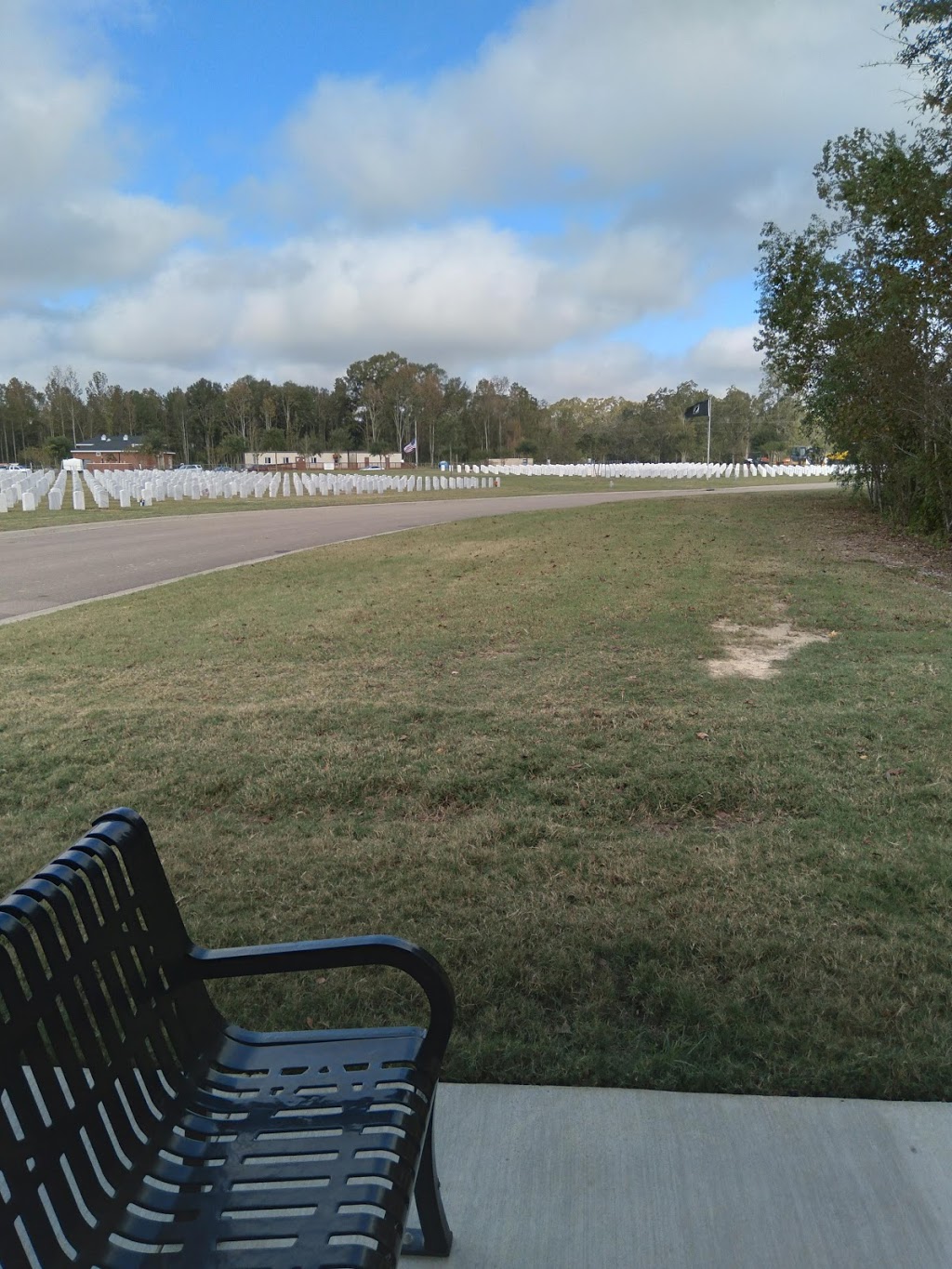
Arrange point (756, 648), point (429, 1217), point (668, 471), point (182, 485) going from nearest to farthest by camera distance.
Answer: point (429, 1217) → point (756, 648) → point (182, 485) → point (668, 471)

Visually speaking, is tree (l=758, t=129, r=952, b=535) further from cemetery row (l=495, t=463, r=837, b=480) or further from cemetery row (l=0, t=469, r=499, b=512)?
cemetery row (l=495, t=463, r=837, b=480)

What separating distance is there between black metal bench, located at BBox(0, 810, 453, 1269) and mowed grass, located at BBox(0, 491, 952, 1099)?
2.78 ft

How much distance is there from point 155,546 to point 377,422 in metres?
85.3

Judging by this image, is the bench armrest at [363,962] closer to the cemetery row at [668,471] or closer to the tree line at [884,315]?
the tree line at [884,315]

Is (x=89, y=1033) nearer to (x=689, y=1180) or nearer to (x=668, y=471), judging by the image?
(x=689, y=1180)

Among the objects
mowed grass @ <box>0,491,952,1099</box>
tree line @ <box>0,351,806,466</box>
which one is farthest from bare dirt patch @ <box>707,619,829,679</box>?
tree line @ <box>0,351,806,466</box>

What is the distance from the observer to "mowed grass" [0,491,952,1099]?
2.91m

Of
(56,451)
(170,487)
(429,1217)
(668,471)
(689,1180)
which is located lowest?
(689,1180)

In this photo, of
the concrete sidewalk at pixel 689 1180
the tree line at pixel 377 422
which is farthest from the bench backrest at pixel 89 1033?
the tree line at pixel 377 422

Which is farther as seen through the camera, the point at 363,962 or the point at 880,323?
the point at 880,323

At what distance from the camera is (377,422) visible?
99.8m

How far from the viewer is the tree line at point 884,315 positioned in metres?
12.5

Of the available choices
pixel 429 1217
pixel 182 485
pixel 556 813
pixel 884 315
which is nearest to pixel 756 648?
pixel 556 813

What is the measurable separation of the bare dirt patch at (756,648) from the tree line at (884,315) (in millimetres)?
5426
